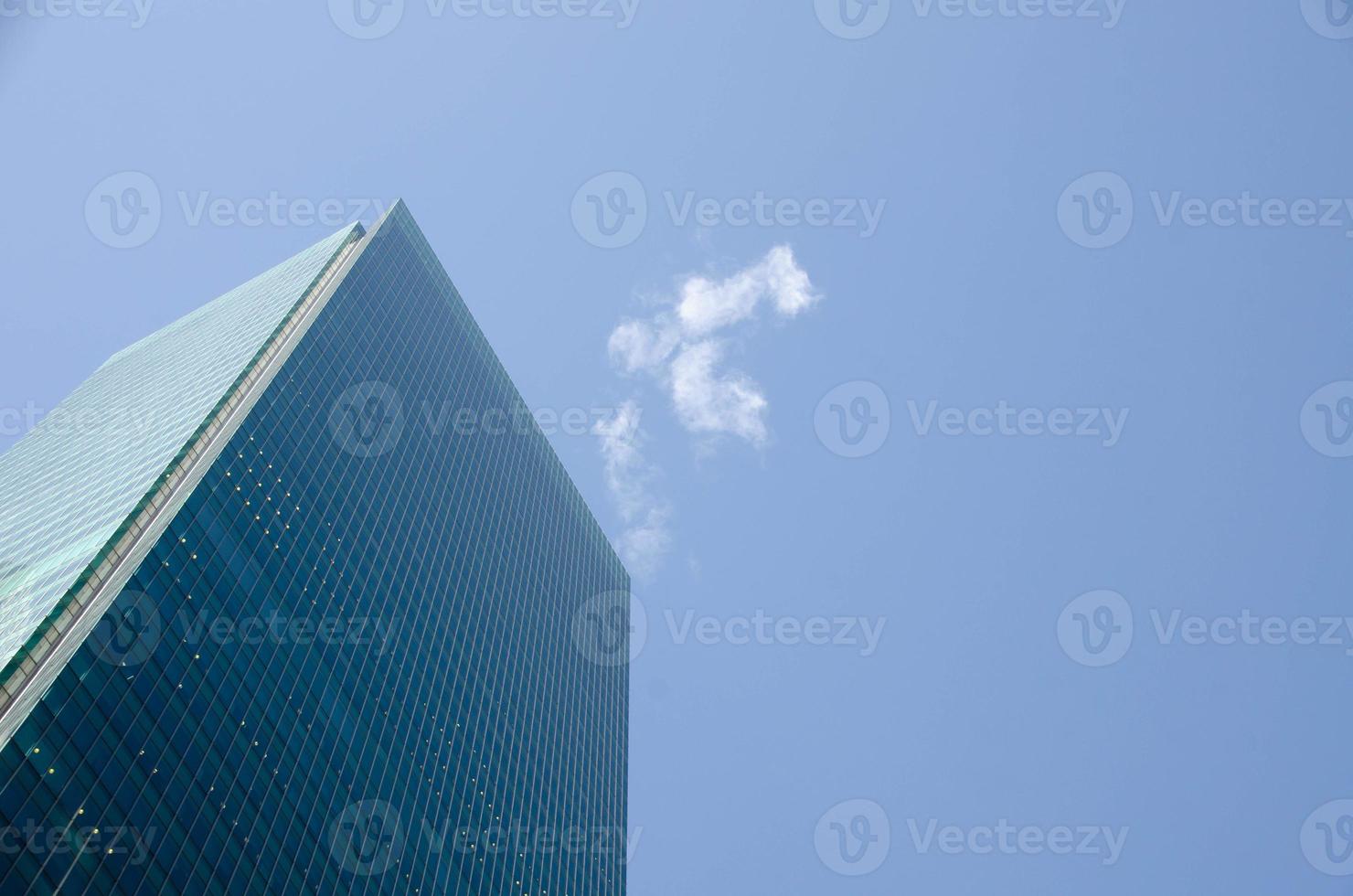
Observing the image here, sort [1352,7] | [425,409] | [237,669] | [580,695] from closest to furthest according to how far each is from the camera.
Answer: [1352,7] < [237,669] < [425,409] < [580,695]

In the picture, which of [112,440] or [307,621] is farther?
[112,440]

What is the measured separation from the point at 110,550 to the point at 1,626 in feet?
22.7

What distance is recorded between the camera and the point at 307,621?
73.5 metres

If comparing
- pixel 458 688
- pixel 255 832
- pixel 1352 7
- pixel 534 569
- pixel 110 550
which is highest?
pixel 534 569

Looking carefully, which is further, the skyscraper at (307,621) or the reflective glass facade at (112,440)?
the reflective glass facade at (112,440)

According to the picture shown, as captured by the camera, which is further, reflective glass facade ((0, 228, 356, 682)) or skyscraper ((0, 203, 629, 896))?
reflective glass facade ((0, 228, 356, 682))

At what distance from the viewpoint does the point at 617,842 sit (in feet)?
402

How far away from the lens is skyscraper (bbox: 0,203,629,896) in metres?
49.9

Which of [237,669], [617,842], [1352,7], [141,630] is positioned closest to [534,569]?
[617,842]

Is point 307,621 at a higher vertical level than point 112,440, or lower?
lower

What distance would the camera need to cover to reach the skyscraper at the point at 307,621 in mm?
49906

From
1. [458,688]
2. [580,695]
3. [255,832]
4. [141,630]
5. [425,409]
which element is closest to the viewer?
[141,630]

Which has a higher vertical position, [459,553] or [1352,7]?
[459,553]

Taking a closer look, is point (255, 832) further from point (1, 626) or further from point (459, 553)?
point (459, 553)
